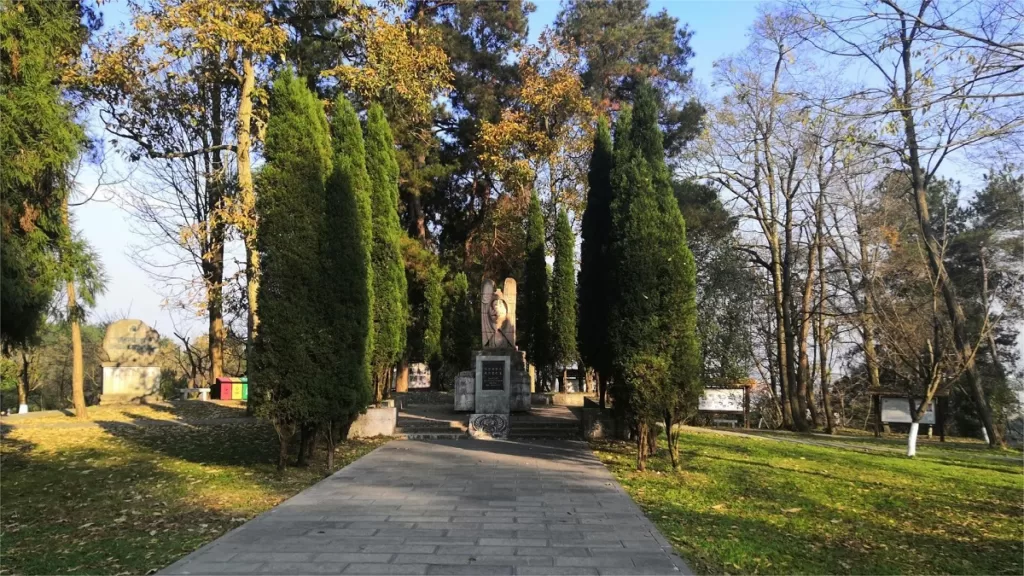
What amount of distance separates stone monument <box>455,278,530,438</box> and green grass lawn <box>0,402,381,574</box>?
9.05 ft

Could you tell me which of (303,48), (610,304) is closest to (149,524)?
(610,304)

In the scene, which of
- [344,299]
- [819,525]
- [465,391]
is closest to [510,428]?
[465,391]

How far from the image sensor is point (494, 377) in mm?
13500

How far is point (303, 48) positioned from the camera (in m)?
18.9

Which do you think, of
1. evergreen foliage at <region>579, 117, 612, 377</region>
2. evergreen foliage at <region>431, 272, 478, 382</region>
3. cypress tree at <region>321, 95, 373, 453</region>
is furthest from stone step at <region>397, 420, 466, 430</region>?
evergreen foliage at <region>431, 272, 478, 382</region>

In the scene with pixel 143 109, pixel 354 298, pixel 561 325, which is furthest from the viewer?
pixel 561 325

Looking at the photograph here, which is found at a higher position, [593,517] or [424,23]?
[424,23]

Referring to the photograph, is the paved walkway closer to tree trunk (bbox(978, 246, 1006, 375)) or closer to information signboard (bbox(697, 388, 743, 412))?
information signboard (bbox(697, 388, 743, 412))

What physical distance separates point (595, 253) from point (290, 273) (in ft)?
23.7

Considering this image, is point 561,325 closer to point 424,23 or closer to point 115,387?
point 424,23

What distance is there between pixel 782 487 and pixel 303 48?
17.9m

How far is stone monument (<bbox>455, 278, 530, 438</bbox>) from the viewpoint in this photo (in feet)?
41.1

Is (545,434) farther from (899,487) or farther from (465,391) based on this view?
(899,487)

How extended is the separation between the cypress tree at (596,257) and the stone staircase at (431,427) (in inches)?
124
